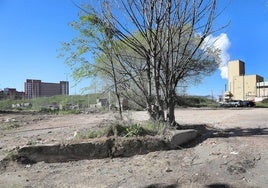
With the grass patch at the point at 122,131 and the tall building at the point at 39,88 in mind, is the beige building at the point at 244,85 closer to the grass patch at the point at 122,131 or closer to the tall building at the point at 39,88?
the tall building at the point at 39,88

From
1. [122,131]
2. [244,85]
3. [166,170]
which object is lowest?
[166,170]

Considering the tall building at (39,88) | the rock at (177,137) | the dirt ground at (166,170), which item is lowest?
the dirt ground at (166,170)

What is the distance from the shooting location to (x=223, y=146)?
9516 millimetres

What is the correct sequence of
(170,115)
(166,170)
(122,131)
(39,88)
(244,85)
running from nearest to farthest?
(166,170) → (122,131) → (170,115) → (39,88) → (244,85)

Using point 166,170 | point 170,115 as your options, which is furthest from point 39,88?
point 166,170

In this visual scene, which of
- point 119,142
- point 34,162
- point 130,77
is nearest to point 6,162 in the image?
point 34,162

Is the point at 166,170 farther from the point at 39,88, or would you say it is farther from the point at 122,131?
the point at 39,88

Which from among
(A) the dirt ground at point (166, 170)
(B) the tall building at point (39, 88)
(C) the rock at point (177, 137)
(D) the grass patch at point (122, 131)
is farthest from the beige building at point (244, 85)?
(A) the dirt ground at point (166, 170)

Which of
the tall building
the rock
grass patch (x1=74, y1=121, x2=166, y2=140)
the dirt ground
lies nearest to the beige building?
the tall building

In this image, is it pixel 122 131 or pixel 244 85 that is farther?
pixel 244 85

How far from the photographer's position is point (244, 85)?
114 m

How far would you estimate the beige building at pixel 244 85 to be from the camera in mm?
112250

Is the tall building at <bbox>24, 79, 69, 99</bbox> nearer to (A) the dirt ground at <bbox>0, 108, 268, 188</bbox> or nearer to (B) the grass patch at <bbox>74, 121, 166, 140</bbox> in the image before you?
(B) the grass patch at <bbox>74, 121, 166, 140</bbox>

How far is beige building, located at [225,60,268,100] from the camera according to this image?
112250 millimetres
